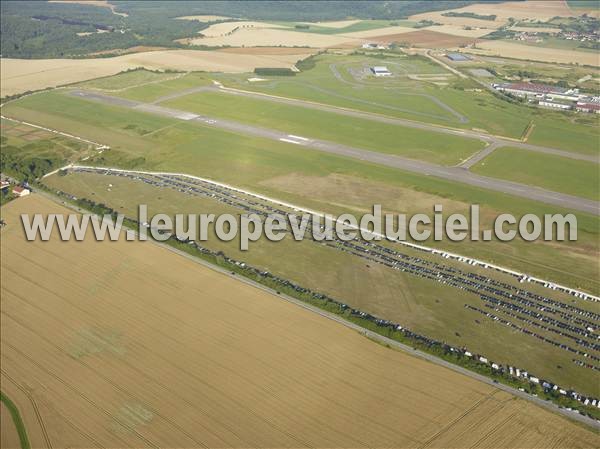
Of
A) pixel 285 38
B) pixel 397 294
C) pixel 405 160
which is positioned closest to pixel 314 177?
pixel 405 160

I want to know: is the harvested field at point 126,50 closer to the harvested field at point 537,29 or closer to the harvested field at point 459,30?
the harvested field at point 459,30

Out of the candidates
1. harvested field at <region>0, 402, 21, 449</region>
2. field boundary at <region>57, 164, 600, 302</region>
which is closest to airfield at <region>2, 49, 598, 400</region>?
field boundary at <region>57, 164, 600, 302</region>

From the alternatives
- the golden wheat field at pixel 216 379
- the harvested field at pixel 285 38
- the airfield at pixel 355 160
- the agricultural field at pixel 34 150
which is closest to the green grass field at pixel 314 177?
the airfield at pixel 355 160

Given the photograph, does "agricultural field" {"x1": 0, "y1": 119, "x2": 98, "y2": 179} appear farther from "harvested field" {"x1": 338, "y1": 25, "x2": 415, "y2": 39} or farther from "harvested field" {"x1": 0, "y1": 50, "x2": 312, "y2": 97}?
"harvested field" {"x1": 338, "y1": 25, "x2": 415, "y2": 39}

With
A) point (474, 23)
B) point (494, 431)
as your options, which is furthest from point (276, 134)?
point (474, 23)

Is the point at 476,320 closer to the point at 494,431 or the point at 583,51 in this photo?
the point at 494,431

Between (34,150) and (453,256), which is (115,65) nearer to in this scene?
(34,150)

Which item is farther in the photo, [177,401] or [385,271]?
[385,271]
